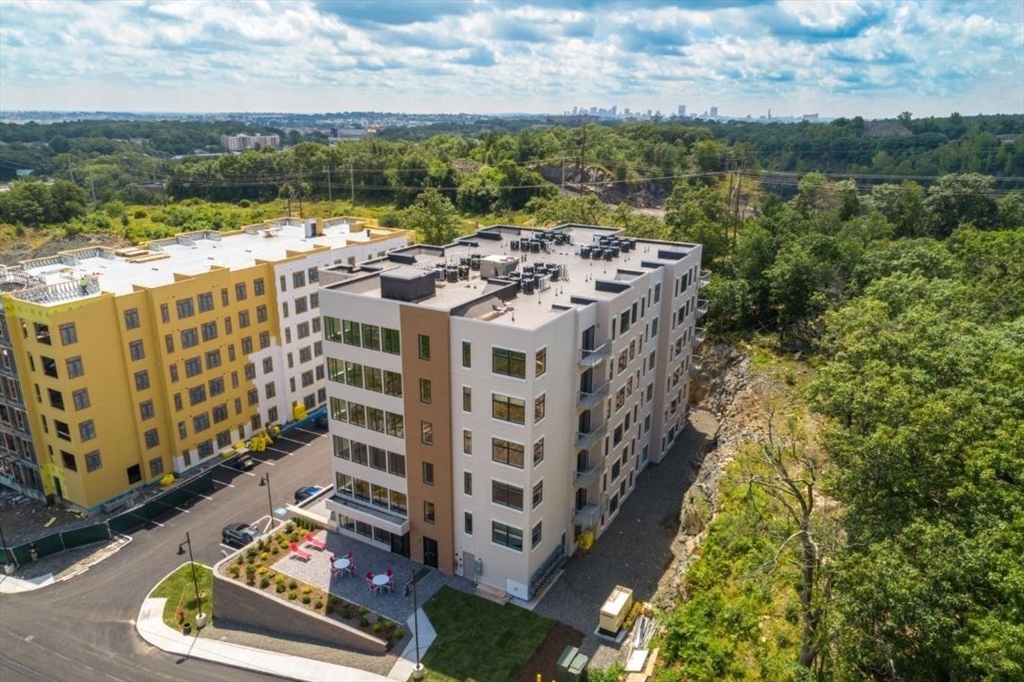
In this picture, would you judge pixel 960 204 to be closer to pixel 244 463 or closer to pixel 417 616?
pixel 417 616

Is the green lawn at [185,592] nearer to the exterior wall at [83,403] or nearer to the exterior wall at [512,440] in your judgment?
the exterior wall at [83,403]

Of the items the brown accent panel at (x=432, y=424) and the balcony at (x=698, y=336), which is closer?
the brown accent panel at (x=432, y=424)

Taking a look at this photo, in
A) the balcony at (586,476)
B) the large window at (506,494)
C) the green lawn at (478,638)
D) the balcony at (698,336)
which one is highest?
the balcony at (698,336)

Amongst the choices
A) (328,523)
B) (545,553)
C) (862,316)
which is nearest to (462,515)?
(545,553)

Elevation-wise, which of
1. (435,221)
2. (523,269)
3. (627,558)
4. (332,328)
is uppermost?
(523,269)

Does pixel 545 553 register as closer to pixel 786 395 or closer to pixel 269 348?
pixel 786 395

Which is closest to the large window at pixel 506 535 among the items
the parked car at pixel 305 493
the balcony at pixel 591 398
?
the balcony at pixel 591 398

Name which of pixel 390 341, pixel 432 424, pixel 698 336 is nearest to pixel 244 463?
pixel 390 341
